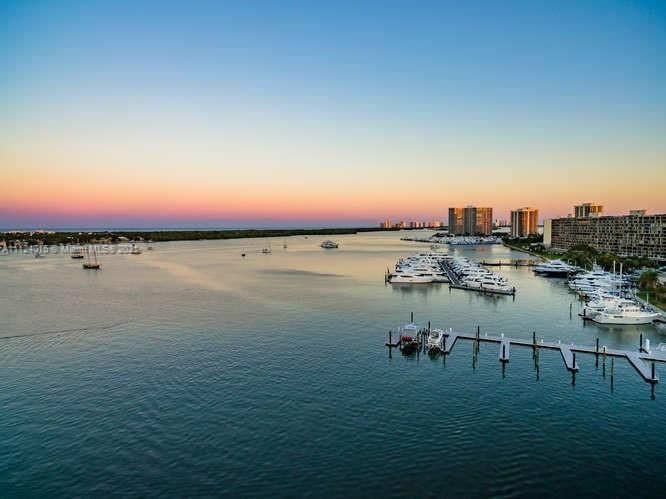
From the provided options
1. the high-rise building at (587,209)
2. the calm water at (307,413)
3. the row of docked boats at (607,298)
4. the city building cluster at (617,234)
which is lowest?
the calm water at (307,413)

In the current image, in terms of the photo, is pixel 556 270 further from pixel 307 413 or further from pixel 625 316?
pixel 307 413

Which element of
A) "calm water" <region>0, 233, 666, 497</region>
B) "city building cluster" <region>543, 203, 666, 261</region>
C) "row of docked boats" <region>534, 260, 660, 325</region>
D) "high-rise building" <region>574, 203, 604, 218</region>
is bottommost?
"calm water" <region>0, 233, 666, 497</region>

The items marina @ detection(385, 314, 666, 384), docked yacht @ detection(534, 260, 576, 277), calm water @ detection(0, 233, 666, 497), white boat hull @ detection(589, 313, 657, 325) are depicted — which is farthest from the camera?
docked yacht @ detection(534, 260, 576, 277)

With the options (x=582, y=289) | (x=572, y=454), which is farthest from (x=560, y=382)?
(x=582, y=289)

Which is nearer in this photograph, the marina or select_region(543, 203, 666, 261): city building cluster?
the marina

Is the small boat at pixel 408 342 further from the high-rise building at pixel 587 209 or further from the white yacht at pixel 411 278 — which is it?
the high-rise building at pixel 587 209

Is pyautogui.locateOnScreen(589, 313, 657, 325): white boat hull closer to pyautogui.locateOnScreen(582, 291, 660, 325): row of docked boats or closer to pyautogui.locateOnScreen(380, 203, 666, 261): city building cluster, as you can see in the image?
pyautogui.locateOnScreen(582, 291, 660, 325): row of docked boats

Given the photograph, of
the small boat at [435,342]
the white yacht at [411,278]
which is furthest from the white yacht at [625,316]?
the white yacht at [411,278]

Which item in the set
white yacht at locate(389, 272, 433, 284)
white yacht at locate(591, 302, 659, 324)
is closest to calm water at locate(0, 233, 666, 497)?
white yacht at locate(591, 302, 659, 324)
